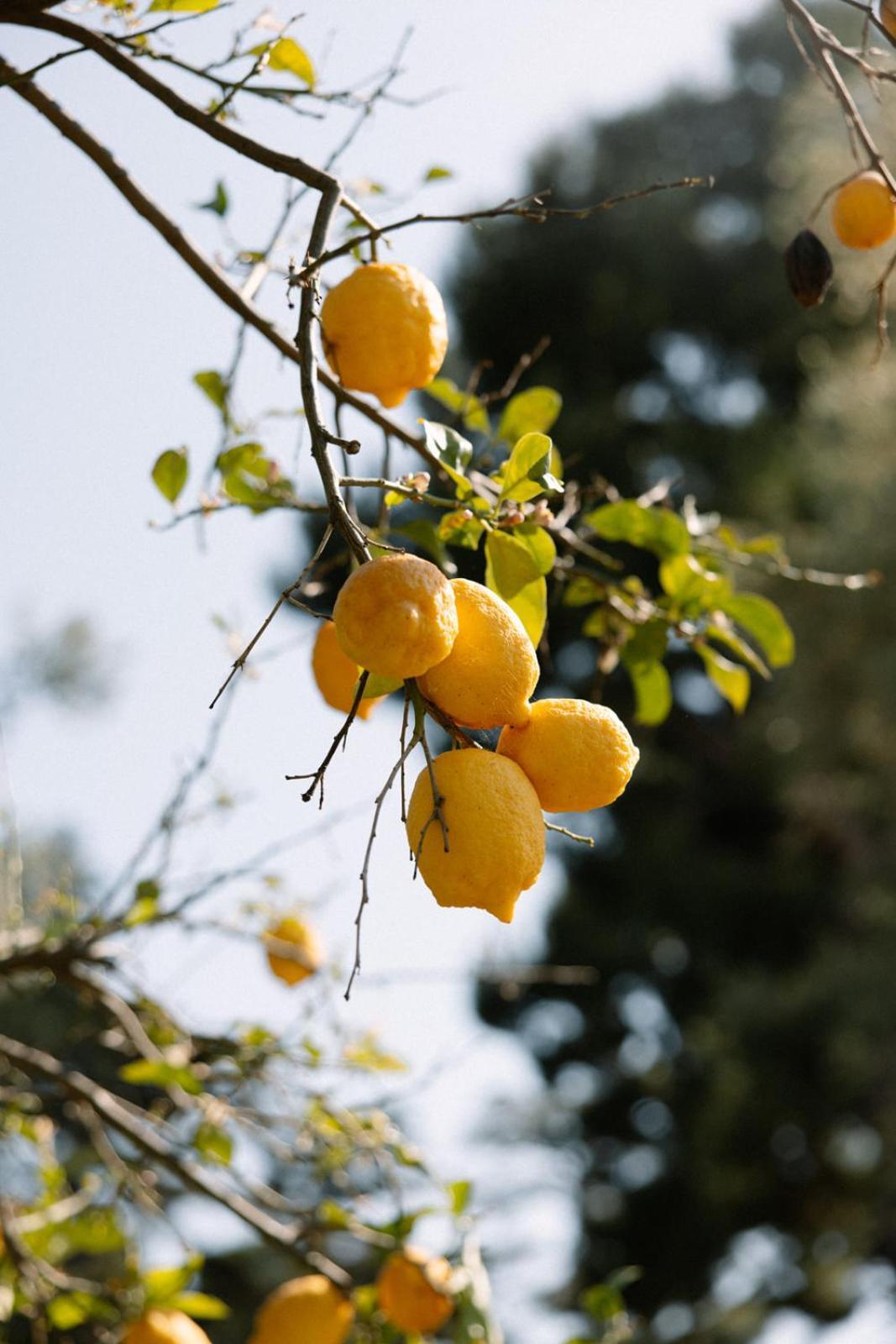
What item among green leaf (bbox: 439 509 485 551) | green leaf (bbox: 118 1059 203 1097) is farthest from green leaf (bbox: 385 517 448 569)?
green leaf (bbox: 118 1059 203 1097)

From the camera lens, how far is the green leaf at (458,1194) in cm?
107

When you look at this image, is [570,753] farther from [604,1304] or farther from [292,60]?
[604,1304]

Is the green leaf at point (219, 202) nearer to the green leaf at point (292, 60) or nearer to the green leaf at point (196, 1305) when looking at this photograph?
the green leaf at point (292, 60)

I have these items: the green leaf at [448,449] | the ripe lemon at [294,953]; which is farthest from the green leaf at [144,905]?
the green leaf at [448,449]

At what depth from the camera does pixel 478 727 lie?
0.46m

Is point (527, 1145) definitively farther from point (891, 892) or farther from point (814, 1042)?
point (891, 892)

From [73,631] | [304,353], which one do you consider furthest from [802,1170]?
[304,353]

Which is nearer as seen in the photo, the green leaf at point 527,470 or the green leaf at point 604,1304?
the green leaf at point 527,470

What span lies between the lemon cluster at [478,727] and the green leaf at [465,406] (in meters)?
0.43

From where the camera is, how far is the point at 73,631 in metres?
6.76

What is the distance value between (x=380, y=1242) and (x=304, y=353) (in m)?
0.81

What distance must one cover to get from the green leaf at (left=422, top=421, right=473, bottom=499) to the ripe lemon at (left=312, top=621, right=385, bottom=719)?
97mm

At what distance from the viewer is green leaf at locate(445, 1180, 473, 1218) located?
107 centimetres

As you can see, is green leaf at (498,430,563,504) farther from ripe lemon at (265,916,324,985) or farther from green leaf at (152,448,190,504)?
ripe lemon at (265,916,324,985)
